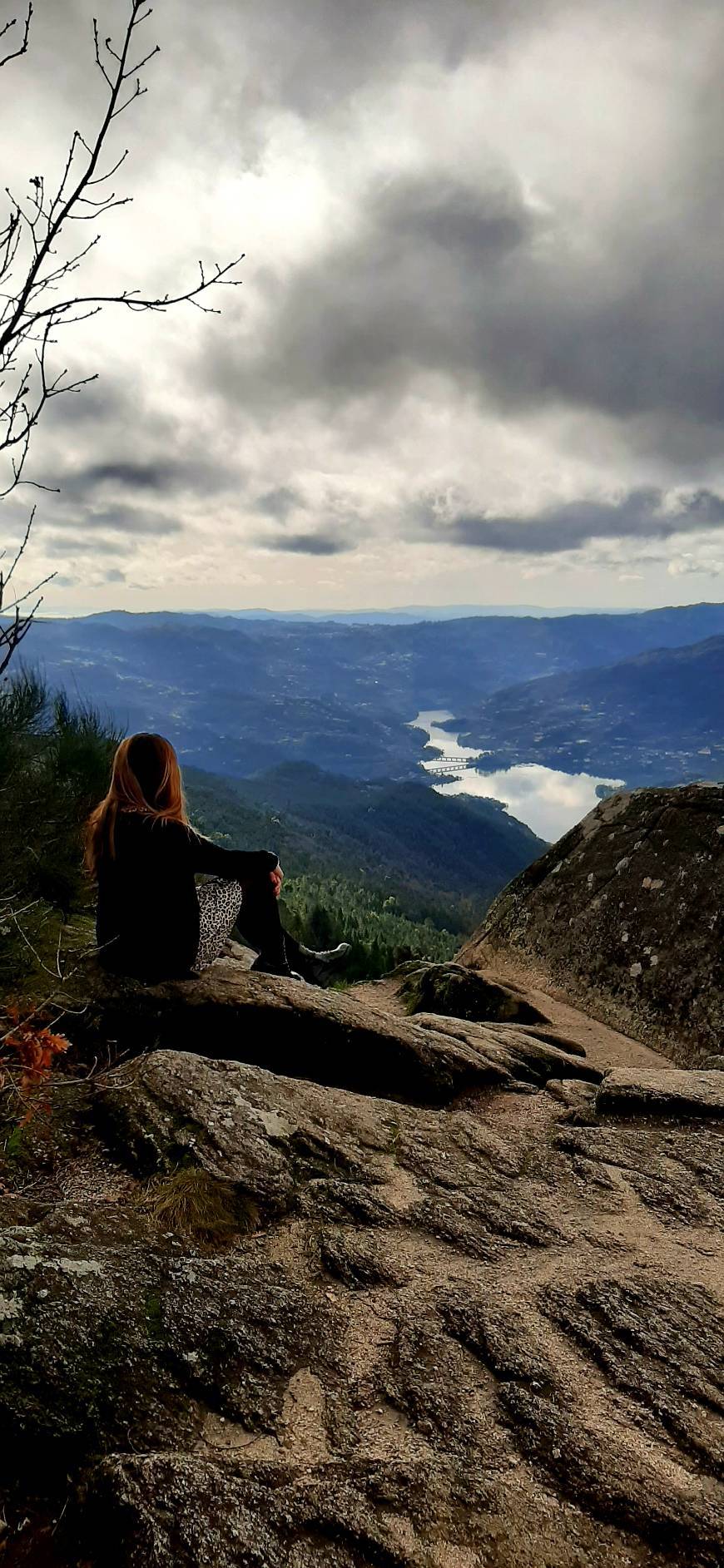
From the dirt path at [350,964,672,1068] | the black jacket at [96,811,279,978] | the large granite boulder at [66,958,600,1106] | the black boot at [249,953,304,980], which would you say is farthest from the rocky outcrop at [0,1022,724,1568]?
the dirt path at [350,964,672,1068]

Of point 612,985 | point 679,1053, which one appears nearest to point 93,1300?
point 679,1053

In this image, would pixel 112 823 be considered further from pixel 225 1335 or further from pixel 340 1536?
pixel 340 1536

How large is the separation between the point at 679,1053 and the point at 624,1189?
17.3 ft

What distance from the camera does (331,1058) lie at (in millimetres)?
6836

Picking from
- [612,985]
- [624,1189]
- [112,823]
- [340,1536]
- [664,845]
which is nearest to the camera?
[340,1536]

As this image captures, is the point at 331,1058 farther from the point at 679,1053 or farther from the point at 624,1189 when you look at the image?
the point at 679,1053

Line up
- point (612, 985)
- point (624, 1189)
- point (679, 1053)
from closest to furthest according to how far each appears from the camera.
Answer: point (624, 1189), point (679, 1053), point (612, 985)

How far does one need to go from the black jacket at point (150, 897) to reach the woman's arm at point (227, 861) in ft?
0.04

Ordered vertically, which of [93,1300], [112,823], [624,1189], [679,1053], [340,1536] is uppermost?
[112,823]

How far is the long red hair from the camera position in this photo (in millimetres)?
6469

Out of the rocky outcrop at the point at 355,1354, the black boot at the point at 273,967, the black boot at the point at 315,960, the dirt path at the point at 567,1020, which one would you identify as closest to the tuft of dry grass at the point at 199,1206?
the rocky outcrop at the point at 355,1354

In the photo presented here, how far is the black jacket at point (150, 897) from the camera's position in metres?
6.40

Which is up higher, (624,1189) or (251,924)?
(251,924)

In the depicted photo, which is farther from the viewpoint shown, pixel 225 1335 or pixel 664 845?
pixel 664 845
